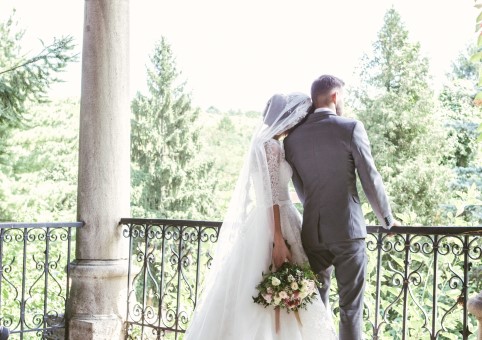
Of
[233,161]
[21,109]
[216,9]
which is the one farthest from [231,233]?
[216,9]

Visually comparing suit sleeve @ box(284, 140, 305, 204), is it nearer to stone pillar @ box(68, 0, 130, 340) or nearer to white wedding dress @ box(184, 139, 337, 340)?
white wedding dress @ box(184, 139, 337, 340)

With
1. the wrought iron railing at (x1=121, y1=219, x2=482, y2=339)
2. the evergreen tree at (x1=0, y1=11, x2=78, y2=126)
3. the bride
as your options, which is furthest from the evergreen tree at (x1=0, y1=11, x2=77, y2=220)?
the bride

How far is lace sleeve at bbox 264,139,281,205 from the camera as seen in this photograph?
129 inches

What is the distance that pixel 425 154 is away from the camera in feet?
85.4

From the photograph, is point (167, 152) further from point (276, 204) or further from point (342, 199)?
point (342, 199)

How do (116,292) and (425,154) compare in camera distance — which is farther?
(425,154)

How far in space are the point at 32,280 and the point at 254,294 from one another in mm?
11125

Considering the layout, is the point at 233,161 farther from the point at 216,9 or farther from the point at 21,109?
the point at 21,109

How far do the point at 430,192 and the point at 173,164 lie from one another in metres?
11.3

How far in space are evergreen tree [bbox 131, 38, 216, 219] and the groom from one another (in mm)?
24713

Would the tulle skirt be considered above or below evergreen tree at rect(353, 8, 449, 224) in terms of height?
below

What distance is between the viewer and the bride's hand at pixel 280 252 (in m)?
3.23

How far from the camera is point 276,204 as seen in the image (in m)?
3.27

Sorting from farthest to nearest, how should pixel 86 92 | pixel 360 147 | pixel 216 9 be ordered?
pixel 216 9
pixel 86 92
pixel 360 147
